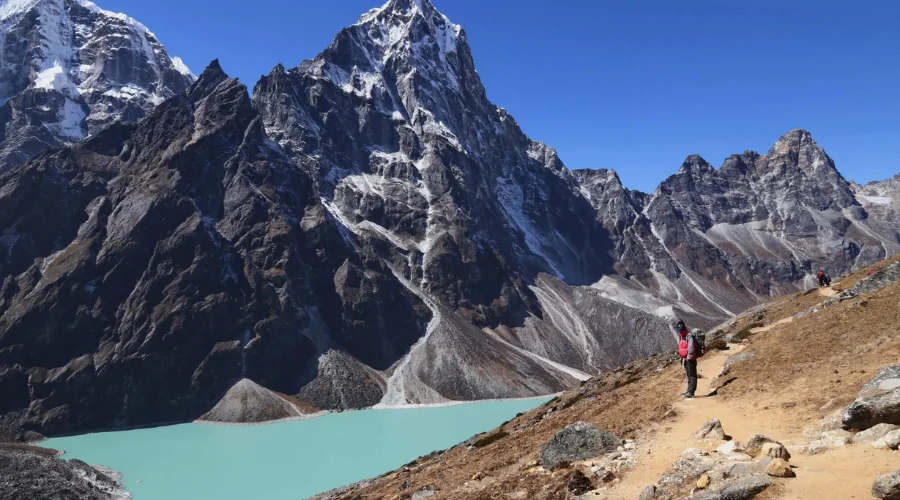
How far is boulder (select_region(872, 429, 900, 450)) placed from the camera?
1147 centimetres

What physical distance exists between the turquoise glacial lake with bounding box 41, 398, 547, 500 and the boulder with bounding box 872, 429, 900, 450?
65457mm

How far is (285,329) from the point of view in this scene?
15138 cm

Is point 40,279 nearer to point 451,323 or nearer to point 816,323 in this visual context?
point 451,323

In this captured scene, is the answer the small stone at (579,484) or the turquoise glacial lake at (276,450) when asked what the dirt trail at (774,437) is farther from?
the turquoise glacial lake at (276,450)

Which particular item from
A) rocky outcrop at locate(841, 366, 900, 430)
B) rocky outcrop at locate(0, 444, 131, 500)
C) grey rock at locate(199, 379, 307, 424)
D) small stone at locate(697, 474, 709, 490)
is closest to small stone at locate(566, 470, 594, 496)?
small stone at locate(697, 474, 709, 490)

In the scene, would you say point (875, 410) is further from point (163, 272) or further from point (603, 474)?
point (163, 272)

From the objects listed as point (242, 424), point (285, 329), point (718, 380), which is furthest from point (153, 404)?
point (718, 380)

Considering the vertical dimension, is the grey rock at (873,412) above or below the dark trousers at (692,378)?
below

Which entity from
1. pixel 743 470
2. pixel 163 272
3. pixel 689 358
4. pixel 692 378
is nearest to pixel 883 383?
pixel 743 470

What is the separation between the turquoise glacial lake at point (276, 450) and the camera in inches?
2970

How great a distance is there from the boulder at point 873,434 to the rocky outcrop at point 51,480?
231ft

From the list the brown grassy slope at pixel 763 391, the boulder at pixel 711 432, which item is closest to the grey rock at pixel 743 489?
the brown grassy slope at pixel 763 391

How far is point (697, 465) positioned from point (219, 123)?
192476 mm

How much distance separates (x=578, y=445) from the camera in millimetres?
17703
